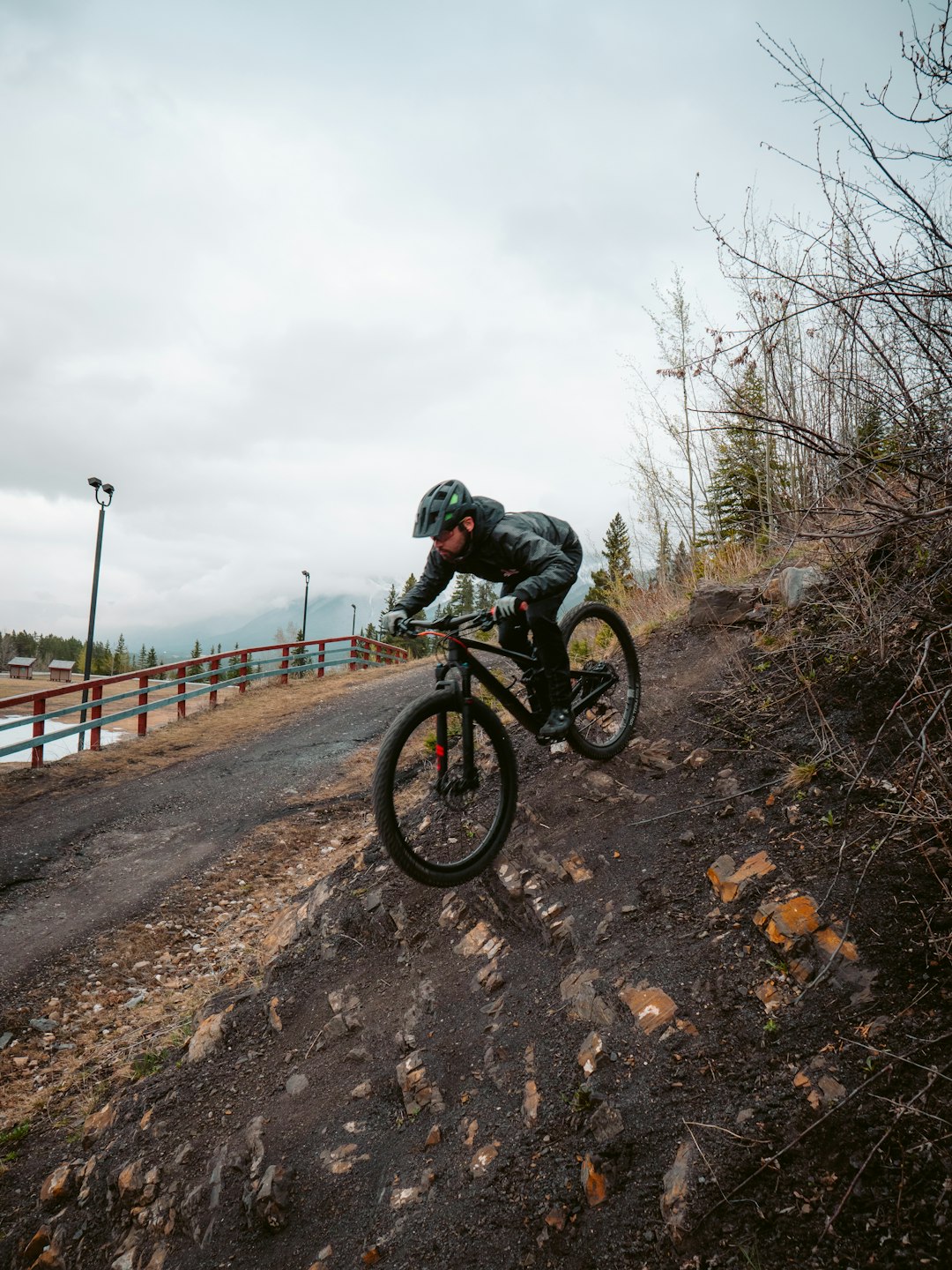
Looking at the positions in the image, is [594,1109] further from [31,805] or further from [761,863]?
[31,805]

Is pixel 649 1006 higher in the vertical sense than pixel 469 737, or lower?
lower

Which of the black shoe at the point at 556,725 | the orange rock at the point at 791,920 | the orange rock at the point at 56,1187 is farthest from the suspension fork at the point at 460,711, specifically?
the orange rock at the point at 56,1187

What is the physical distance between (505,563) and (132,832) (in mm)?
6815

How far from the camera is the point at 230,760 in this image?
38.0 feet

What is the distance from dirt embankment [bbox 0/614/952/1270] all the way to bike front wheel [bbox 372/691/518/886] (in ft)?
1.28

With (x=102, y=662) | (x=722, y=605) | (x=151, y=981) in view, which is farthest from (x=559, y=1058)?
(x=102, y=662)

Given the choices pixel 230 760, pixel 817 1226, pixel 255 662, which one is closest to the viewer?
pixel 817 1226

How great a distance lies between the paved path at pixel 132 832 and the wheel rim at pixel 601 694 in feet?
15.0

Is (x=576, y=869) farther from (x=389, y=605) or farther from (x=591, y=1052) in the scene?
(x=389, y=605)

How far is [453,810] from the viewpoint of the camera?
5.03 meters

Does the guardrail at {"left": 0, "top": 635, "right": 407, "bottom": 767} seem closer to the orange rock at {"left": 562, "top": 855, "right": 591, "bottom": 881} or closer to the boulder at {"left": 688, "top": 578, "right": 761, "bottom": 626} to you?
the boulder at {"left": 688, "top": 578, "right": 761, "bottom": 626}

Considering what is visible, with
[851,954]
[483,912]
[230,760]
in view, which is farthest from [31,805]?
[851,954]

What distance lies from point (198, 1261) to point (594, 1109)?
1909 mm

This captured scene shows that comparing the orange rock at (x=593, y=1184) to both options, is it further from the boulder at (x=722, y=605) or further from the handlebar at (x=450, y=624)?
the boulder at (x=722, y=605)
